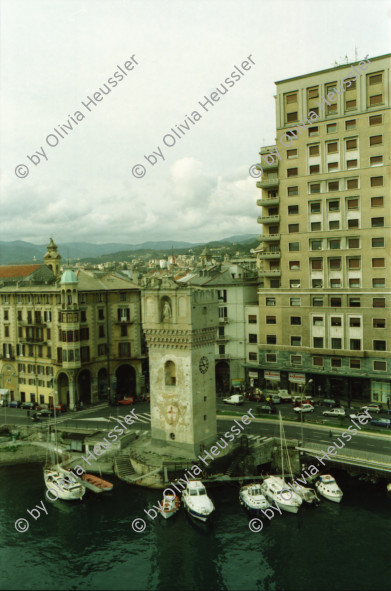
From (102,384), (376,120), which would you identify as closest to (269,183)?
(376,120)

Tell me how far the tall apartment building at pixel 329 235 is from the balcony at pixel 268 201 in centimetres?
17

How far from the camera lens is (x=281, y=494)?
57906mm

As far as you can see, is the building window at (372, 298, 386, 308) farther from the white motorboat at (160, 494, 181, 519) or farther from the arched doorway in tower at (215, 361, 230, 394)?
the white motorboat at (160, 494, 181, 519)

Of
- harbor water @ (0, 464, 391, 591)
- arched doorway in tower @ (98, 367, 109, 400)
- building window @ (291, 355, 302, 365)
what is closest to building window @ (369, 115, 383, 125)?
building window @ (291, 355, 302, 365)

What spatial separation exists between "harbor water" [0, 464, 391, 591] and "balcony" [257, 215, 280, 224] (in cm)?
4629

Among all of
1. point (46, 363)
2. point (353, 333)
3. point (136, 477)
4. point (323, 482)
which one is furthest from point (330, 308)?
point (46, 363)

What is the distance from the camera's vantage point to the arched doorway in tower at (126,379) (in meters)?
99.4

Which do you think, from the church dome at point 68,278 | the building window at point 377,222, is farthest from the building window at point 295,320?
the church dome at point 68,278

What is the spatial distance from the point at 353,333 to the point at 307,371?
31.9ft

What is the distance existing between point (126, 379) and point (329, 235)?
4398cm

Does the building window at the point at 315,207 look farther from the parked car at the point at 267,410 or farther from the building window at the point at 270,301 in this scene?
the parked car at the point at 267,410

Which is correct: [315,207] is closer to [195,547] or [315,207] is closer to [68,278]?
[68,278]

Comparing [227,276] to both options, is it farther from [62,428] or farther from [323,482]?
[323,482]

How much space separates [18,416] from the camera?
286ft
